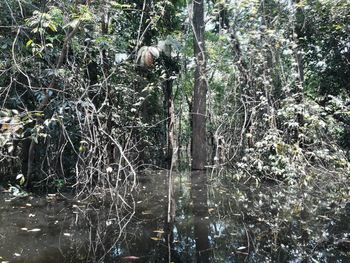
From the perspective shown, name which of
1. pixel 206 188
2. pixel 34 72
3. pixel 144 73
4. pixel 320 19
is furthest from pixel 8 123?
pixel 320 19

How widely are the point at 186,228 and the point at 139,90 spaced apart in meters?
4.96

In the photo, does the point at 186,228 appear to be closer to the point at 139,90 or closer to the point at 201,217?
the point at 201,217

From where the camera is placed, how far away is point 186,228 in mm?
4242

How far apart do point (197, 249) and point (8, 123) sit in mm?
2089

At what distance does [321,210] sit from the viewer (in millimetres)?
4945

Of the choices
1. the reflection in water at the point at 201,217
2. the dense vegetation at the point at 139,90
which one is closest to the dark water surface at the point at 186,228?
the reflection in water at the point at 201,217

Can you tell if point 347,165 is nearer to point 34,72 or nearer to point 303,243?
point 303,243

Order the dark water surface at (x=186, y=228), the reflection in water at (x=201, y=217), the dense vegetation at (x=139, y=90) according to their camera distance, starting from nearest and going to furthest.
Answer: the dark water surface at (x=186, y=228), the reflection in water at (x=201, y=217), the dense vegetation at (x=139, y=90)

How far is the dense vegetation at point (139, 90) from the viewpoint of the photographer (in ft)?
15.7

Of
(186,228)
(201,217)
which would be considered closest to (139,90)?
(201,217)

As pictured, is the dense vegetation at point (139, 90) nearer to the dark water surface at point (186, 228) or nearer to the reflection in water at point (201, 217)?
the dark water surface at point (186, 228)

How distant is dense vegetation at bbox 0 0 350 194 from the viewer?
4781mm

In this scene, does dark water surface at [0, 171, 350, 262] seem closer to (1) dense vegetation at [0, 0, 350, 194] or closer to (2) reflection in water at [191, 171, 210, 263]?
(2) reflection in water at [191, 171, 210, 263]

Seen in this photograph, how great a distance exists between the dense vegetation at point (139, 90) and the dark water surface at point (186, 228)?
0.40 meters
